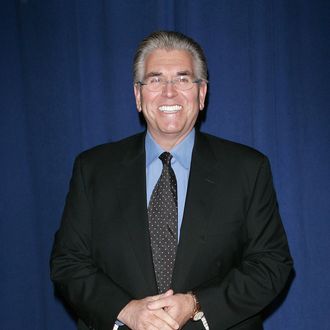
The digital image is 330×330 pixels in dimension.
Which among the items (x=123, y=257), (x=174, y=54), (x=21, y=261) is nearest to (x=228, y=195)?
(x=123, y=257)

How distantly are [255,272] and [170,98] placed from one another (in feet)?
2.29

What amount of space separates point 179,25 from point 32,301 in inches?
67.3

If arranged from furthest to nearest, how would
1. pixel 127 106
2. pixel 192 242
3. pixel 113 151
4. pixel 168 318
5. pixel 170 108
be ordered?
pixel 127 106
pixel 113 151
pixel 170 108
pixel 192 242
pixel 168 318

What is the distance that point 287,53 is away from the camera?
207 cm

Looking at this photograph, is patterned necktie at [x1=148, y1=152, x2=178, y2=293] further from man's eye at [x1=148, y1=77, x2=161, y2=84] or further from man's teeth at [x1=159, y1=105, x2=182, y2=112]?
man's eye at [x1=148, y1=77, x2=161, y2=84]

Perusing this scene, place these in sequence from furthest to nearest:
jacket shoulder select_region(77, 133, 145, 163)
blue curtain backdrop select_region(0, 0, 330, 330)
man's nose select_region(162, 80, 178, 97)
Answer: blue curtain backdrop select_region(0, 0, 330, 330) < jacket shoulder select_region(77, 133, 145, 163) < man's nose select_region(162, 80, 178, 97)

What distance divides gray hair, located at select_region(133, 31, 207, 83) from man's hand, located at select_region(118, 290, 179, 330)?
82 cm

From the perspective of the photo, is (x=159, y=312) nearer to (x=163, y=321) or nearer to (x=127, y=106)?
(x=163, y=321)

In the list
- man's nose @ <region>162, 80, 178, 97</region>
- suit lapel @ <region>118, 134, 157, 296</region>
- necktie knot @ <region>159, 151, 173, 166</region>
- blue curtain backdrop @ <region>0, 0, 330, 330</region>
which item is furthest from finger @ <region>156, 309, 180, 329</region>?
blue curtain backdrop @ <region>0, 0, 330, 330</region>

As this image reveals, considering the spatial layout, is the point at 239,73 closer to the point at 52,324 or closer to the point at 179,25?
the point at 179,25

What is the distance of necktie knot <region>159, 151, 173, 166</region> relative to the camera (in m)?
1.59

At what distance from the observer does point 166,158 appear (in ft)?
5.26

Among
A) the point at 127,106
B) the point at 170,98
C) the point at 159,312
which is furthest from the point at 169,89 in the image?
the point at 159,312

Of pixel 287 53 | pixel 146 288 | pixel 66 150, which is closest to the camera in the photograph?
pixel 146 288
